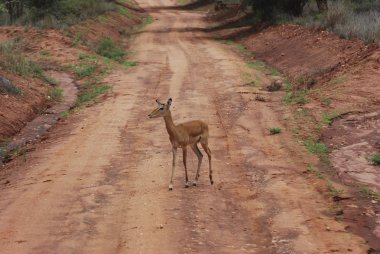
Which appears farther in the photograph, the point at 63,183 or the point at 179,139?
the point at 63,183

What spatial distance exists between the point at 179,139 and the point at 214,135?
4649mm

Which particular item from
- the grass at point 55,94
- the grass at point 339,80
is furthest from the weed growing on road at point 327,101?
the grass at point 55,94

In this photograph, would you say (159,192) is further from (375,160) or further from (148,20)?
(148,20)

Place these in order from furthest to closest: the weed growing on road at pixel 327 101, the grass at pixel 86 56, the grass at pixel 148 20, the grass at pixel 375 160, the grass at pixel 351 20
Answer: the grass at pixel 148 20 < the grass at pixel 86 56 < the grass at pixel 351 20 < the weed growing on road at pixel 327 101 < the grass at pixel 375 160

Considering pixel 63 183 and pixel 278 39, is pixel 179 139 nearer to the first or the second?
pixel 63 183

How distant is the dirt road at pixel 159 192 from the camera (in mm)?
9461

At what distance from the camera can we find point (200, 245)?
9234 mm

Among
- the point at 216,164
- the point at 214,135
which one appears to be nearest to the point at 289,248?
the point at 216,164

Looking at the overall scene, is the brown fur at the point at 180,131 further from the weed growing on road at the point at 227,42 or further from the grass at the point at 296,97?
the weed growing on road at the point at 227,42

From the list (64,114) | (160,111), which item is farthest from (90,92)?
(160,111)

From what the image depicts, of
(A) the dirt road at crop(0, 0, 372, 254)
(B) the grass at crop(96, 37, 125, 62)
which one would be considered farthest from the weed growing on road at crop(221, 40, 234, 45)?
(A) the dirt road at crop(0, 0, 372, 254)

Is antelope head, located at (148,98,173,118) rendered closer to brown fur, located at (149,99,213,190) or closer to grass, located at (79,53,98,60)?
brown fur, located at (149,99,213,190)

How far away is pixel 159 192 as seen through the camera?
1180cm

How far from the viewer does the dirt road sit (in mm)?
9461
